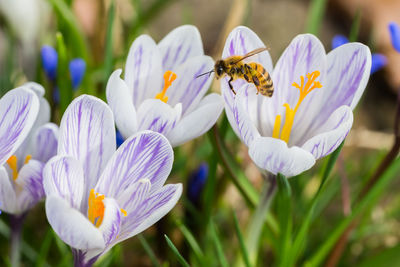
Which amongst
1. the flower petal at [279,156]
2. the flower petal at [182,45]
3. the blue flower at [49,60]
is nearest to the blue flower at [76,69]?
the blue flower at [49,60]

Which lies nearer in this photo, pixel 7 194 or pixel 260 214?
pixel 7 194

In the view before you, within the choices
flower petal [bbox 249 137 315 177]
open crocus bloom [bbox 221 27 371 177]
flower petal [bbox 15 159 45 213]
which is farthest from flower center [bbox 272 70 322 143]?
flower petal [bbox 15 159 45 213]

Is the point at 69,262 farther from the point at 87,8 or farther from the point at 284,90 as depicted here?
the point at 87,8

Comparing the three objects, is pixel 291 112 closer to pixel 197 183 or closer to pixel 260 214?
pixel 260 214

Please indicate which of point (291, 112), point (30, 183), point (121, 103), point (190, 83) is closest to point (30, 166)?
point (30, 183)

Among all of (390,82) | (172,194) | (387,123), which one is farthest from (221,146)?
(390,82)

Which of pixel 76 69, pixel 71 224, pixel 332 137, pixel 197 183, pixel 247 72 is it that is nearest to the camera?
pixel 71 224
